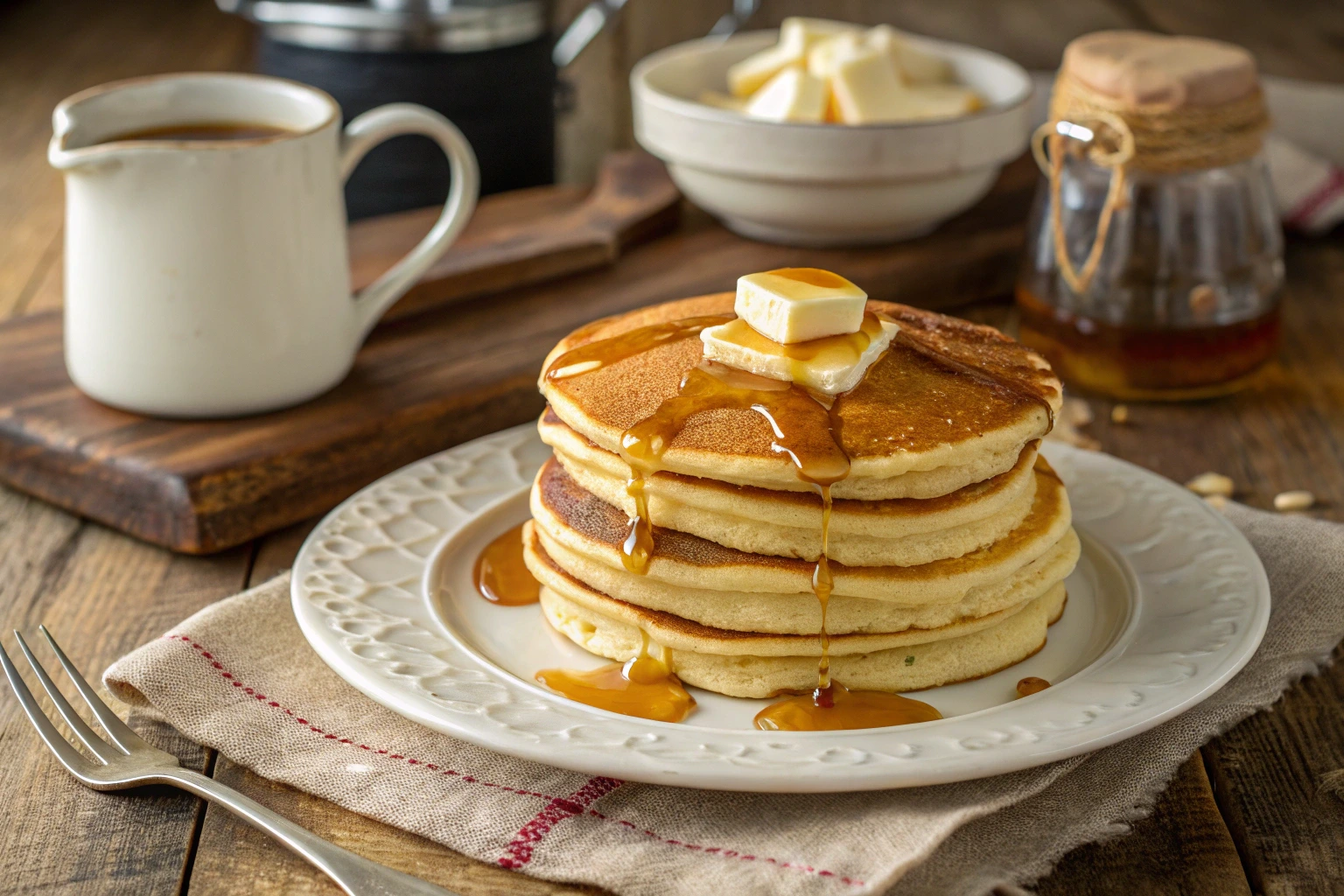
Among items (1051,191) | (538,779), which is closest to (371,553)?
(538,779)

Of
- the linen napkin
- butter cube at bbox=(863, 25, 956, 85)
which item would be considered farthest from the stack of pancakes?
butter cube at bbox=(863, 25, 956, 85)

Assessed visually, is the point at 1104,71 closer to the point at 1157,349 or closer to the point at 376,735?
the point at 1157,349

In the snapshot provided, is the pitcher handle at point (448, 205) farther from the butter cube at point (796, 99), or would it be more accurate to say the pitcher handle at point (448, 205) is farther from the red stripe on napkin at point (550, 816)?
the red stripe on napkin at point (550, 816)

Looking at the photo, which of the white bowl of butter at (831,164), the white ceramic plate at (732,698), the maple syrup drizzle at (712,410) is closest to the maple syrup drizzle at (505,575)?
the white ceramic plate at (732,698)

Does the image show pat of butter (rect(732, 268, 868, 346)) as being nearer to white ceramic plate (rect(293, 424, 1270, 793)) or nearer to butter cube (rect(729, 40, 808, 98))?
white ceramic plate (rect(293, 424, 1270, 793))

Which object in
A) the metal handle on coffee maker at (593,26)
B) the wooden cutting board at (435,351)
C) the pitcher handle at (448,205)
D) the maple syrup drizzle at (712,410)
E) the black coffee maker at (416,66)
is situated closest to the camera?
the maple syrup drizzle at (712,410)

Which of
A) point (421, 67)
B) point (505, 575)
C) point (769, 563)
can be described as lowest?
point (505, 575)

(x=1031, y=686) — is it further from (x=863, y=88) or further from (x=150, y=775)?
(x=863, y=88)

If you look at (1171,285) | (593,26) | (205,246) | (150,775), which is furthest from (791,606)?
(593,26)
